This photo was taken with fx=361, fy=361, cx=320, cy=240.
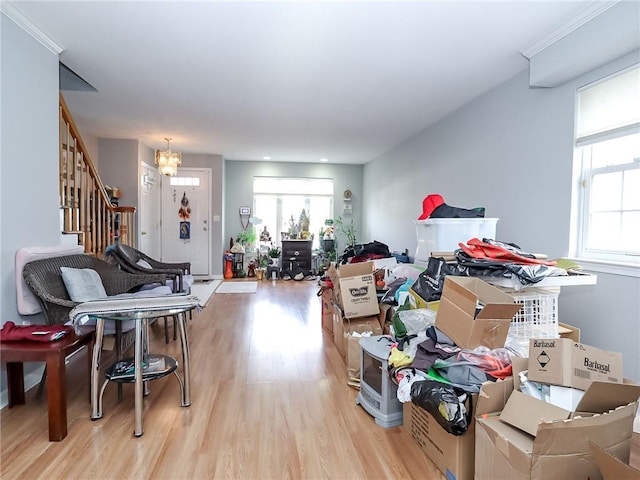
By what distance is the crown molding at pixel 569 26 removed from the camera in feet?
6.89

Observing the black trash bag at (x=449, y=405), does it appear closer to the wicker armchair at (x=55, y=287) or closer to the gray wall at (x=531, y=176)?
the gray wall at (x=531, y=176)

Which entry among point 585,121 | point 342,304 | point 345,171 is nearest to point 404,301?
point 342,304

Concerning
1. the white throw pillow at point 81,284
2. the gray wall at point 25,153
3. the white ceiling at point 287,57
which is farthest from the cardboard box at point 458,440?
the gray wall at point 25,153

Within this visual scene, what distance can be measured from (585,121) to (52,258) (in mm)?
3901

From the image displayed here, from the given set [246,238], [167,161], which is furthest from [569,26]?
[246,238]

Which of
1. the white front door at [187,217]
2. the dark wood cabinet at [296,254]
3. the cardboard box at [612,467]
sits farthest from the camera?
the dark wood cabinet at [296,254]

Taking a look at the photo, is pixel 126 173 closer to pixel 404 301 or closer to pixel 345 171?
pixel 345 171

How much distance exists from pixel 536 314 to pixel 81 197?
12.9 feet

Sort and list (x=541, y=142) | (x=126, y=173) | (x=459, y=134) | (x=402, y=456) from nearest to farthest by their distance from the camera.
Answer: (x=402, y=456), (x=541, y=142), (x=459, y=134), (x=126, y=173)

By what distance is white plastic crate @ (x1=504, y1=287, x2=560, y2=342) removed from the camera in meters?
1.99

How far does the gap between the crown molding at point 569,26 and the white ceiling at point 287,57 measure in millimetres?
45

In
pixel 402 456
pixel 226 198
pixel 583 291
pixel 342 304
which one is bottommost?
pixel 402 456

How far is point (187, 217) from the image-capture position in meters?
7.18

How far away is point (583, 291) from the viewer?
252cm
